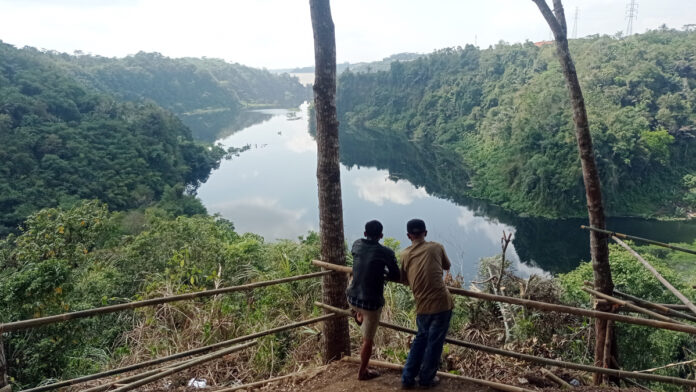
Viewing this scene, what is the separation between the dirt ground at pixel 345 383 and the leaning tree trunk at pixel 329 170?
0.30 m

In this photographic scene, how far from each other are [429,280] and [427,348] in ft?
1.54

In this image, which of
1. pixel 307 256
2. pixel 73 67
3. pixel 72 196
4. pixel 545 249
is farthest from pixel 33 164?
pixel 73 67

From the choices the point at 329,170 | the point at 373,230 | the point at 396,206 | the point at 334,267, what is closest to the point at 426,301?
the point at 373,230

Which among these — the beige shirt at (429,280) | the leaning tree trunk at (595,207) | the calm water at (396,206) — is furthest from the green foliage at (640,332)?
the beige shirt at (429,280)

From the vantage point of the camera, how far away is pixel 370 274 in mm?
2953

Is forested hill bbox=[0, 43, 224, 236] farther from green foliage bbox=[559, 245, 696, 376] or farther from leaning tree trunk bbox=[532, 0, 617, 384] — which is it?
leaning tree trunk bbox=[532, 0, 617, 384]

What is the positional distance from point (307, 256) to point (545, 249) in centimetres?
2142

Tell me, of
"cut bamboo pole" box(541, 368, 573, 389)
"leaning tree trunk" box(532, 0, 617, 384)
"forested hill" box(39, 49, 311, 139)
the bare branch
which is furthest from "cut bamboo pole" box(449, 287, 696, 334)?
"forested hill" box(39, 49, 311, 139)

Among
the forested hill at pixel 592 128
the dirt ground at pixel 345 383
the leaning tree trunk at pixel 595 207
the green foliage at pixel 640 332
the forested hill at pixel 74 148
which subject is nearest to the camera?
the dirt ground at pixel 345 383

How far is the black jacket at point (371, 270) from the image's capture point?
2.94m

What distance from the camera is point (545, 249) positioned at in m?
25.4

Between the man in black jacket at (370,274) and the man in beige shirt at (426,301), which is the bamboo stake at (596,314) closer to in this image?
the man in beige shirt at (426,301)

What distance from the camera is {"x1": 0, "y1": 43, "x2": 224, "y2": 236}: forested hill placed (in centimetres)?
2614

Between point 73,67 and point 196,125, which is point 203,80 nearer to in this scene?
point 196,125
